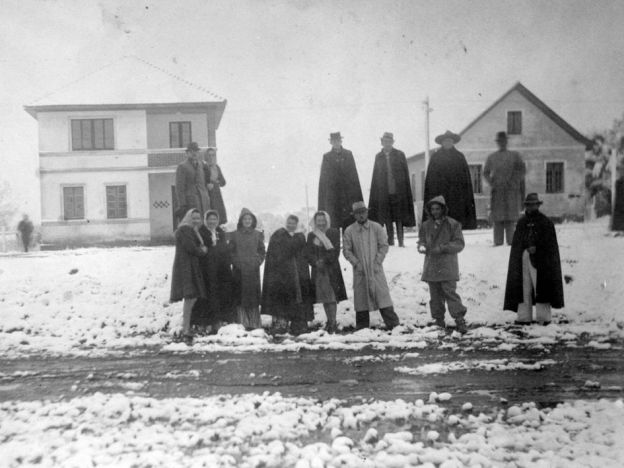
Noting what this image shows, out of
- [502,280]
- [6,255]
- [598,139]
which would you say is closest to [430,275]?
[502,280]

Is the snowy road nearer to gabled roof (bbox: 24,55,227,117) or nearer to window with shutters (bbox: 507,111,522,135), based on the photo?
gabled roof (bbox: 24,55,227,117)

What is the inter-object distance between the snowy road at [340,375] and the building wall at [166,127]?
3584 mm

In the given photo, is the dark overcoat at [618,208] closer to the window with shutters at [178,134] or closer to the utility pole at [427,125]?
the utility pole at [427,125]

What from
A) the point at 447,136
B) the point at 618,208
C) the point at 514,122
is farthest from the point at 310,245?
the point at 514,122

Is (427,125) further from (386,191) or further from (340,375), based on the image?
(340,375)

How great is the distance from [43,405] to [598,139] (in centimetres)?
564

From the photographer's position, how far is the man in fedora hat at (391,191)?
23.6 feet

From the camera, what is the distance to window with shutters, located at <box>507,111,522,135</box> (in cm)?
689

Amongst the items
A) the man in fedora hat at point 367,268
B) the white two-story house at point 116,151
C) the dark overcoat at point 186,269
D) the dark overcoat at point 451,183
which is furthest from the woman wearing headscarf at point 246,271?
the dark overcoat at point 451,183

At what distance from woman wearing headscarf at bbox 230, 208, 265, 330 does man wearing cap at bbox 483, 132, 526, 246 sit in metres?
3.41

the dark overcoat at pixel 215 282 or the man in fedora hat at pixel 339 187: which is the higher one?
the man in fedora hat at pixel 339 187

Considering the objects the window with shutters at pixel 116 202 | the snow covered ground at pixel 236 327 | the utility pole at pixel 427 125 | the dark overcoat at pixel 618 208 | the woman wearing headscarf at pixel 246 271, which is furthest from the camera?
the window with shutters at pixel 116 202

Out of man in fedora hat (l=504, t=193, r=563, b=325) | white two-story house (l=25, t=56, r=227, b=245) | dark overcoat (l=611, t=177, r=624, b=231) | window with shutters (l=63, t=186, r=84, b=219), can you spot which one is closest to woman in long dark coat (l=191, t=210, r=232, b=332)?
white two-story house (l=25, t=56, r=227, b=245)

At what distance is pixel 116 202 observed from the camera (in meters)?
7.21
